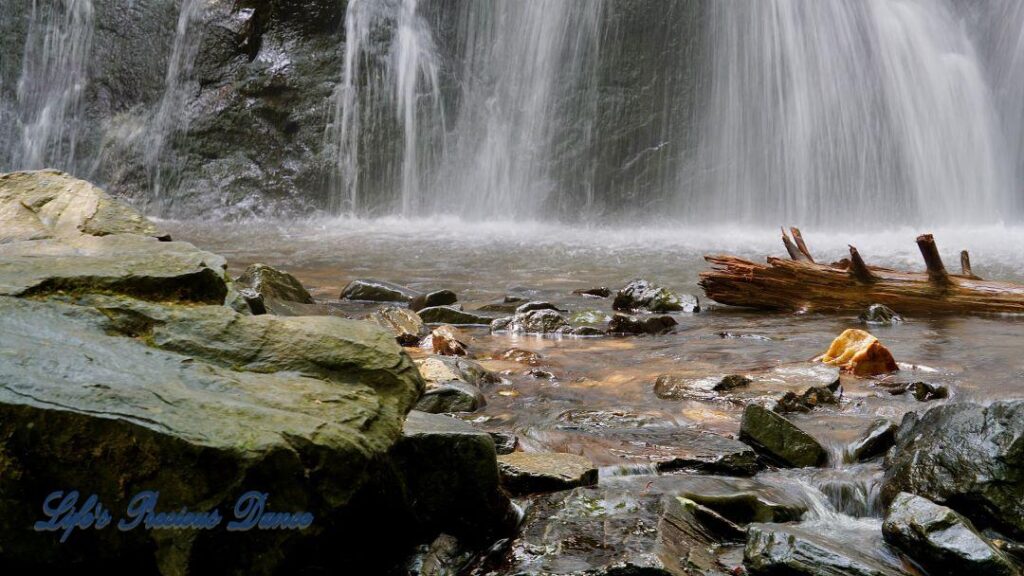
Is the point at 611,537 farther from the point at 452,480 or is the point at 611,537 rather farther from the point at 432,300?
the point at 432,300

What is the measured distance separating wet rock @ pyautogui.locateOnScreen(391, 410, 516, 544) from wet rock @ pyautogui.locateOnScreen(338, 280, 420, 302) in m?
5.02

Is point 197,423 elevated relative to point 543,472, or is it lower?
elevated

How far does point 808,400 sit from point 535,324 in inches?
96.2

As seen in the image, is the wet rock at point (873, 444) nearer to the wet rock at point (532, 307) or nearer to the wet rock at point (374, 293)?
the wet rock at point (532, 307)

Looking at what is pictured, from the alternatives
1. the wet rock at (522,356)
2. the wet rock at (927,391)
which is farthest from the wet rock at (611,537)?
the wet rock at (522,356)

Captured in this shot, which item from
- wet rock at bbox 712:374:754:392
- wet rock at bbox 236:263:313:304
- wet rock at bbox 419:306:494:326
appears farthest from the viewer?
wet rock at bbox 419:306:494:326

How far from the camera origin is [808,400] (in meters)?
4.25

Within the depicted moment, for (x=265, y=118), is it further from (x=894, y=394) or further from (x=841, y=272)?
(x=894, y=394)

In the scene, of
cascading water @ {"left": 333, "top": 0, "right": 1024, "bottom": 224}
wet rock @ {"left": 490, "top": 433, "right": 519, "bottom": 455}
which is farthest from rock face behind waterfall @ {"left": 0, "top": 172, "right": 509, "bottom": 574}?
cascading water @ {"left": 333, "top": 0, "right": 1024, "bottom": 224}

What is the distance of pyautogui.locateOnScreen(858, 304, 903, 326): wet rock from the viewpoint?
650 centimetres

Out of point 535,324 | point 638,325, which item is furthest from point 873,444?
point 535,324

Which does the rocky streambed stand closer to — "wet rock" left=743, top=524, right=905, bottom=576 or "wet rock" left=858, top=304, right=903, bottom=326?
"wet rock" left=743, top=524, right=905, bottom=576

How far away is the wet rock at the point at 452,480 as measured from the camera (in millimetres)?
2494

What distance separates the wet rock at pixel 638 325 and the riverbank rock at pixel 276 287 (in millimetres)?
2268
